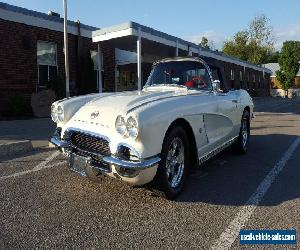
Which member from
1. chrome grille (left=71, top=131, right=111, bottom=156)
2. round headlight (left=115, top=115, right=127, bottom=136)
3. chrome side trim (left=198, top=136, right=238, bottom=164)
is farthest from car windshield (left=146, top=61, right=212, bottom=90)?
chrome grille (left=71, top=131, right=111, bottom=156)

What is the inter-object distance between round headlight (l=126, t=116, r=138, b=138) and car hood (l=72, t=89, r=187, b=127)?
14 cm

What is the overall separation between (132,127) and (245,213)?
1.55m

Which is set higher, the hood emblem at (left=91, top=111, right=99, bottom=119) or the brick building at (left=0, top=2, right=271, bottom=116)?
the brick building at (left=0, top=2, right=271, bottom=116)

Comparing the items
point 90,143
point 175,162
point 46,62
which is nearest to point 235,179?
point 175,162

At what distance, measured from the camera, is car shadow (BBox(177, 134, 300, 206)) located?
4727 millimetres

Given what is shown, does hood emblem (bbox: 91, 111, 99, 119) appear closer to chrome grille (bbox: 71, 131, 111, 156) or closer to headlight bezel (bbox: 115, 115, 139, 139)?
chrome grille (bbox: 71, 131, 111, 156)

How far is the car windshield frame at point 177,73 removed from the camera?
20.2 ft

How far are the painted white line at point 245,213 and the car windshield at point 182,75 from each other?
167 centimetres

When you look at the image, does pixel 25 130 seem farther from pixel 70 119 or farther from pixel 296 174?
pixel 296 174

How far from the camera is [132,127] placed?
4.17 metres

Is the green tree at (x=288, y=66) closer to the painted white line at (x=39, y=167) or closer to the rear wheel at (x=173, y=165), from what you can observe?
the painted white line at (x=39, y=167)

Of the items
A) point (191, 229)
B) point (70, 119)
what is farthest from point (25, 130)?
point (191, 229)

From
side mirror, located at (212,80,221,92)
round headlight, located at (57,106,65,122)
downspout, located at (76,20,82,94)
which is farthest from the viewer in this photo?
downspout, located at (76,20,82,94)

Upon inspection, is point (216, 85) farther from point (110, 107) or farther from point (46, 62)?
point (46, 62)
